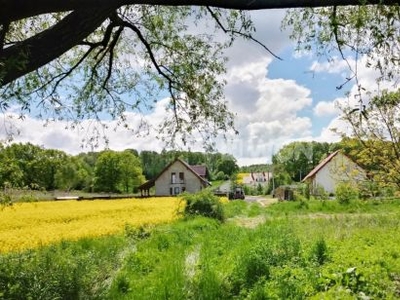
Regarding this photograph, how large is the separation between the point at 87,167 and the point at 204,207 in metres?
85.8

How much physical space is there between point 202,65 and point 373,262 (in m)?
5.20

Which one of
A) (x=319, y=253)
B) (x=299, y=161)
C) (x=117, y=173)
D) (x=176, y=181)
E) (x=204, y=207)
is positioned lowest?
(x=319, y=253)

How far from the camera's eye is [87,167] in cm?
10956

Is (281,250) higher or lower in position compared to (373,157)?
lower

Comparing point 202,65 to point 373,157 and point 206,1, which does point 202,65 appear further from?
point 373,157

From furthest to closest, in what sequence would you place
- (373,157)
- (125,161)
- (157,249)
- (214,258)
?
(125,161), (373,157), (157,249), (214,258)

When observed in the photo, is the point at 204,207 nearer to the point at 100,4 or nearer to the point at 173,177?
the point at 100,4

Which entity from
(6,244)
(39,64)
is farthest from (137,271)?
(6,244)

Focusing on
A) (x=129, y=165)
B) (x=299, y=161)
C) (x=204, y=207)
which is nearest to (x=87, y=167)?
(x=129, y=165)

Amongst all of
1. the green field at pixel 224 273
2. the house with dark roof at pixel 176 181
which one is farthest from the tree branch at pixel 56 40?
the house with dark roof at pixel 176 181

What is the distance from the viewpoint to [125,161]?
287ft

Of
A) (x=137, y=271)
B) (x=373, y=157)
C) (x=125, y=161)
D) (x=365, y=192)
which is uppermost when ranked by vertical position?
(x=125, y=161)

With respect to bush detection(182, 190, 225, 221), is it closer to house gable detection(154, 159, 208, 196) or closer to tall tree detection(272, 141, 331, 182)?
house gable detection(154, 159, 208, 196)

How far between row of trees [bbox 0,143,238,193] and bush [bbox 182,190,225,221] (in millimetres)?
3137
